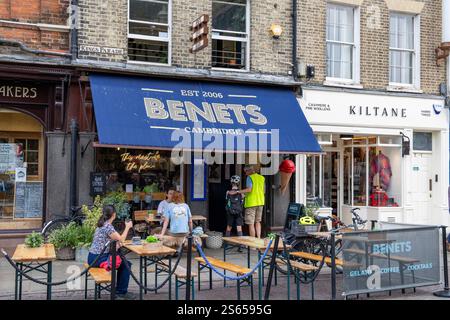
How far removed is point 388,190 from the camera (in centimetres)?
1526

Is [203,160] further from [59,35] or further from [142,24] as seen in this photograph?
[59,35]

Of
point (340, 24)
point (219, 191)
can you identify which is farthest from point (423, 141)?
point (219, 191)

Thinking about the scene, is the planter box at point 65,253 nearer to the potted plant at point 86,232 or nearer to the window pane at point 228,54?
the potted plant at point 86,232

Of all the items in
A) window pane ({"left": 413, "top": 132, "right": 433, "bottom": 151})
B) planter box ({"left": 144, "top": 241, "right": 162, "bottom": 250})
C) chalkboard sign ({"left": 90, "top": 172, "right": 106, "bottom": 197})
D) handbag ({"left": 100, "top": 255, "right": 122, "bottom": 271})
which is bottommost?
handbag ({"left": 100, "top": 255, "right": 122, "bottom": 271})

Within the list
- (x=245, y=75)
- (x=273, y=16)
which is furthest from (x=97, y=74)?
(x=273, y=16)

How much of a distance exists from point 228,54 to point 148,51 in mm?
2022

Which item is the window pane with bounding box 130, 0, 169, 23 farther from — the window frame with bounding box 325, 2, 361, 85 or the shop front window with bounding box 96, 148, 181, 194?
the window frame with bounding box 325, 2, 361, 85

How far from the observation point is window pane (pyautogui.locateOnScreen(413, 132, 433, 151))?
49.6ft

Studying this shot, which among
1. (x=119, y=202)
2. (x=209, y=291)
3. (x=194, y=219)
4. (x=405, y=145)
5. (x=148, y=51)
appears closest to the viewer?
(x=209, y=291)

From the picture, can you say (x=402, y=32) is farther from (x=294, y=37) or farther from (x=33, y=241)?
(x=33, y=241)

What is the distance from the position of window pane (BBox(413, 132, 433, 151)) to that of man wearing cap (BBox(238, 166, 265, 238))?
497 cm

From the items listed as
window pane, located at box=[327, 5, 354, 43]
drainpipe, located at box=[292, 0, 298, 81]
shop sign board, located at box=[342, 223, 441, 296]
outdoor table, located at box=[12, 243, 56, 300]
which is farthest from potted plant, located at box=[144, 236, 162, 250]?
window pane, located at box=[327, 5, 354, 43]

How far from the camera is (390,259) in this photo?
8242 millimetres

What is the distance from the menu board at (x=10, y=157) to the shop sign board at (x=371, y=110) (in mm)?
6733
